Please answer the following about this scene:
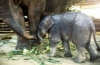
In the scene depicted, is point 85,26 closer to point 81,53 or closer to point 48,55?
point 81,53

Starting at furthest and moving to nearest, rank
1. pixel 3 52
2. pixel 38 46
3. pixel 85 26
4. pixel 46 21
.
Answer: pixel 38 46
pixel 3 52
pixel 46 21
pixel 85 26

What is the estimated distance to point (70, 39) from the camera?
2857mm

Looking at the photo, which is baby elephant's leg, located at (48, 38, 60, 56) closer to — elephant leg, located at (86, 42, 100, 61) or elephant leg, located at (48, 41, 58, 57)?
elephant leg, located at (48, 41, 58, 57)

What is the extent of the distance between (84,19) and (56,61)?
0.57m

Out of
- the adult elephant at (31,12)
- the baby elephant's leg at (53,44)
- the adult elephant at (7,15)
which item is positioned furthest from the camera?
the adult elephant at (31,12)

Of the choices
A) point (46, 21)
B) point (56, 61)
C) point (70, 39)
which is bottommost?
point (56, 61)

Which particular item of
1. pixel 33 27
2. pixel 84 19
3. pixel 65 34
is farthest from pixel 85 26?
pixel 33 27

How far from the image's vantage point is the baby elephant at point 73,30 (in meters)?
2.71

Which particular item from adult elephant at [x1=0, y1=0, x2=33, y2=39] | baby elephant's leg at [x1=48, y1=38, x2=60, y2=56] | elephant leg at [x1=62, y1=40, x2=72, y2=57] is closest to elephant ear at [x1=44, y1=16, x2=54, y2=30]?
baby elephant's leg at [x1=48, y1=38, x2=60, y2=56]

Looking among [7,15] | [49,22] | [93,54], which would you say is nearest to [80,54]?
[93,54]

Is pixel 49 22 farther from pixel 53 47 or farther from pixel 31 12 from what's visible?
pixel 31 12

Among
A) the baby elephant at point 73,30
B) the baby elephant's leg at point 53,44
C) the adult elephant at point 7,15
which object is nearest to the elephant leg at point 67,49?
the baby elephant at point 73,30

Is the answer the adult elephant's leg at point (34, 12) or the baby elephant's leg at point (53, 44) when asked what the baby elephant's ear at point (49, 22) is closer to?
the baby elephant's leg at point (53, 44)

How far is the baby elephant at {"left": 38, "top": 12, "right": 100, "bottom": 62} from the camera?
2.71 m
